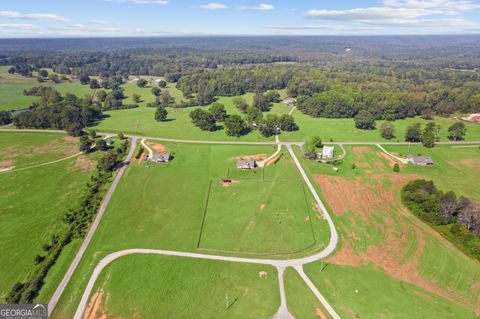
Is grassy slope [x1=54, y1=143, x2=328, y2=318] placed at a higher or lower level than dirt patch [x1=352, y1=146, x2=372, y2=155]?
lower

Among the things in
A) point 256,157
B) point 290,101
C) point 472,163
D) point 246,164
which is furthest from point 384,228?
point 290,101

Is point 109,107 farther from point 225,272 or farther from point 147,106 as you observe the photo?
point 225,272

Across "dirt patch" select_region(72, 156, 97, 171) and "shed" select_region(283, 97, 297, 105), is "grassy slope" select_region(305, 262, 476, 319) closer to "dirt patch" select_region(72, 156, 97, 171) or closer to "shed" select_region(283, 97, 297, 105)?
"dirt patch" select_region(72, 156, 97, 171)

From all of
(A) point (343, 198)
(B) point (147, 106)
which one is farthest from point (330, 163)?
(B) point (147, 106)

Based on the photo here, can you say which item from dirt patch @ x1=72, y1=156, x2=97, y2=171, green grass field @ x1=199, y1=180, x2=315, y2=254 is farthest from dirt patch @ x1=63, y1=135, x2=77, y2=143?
green grass field @ x1=199, y1=180, x2=315, y2=254

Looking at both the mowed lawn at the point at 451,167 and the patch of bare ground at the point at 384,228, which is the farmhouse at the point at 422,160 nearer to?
the mowed lawn at the point at 451,167

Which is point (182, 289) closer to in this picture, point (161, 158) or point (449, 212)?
point (161, 158)

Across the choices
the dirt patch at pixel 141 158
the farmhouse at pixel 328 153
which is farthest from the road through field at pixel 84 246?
the farmhouse at pixel 328 153

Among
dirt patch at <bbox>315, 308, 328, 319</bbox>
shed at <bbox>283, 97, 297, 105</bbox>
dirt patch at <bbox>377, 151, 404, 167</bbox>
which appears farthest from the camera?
shed at <bbox>283, 97, 297, 105</bbox>
